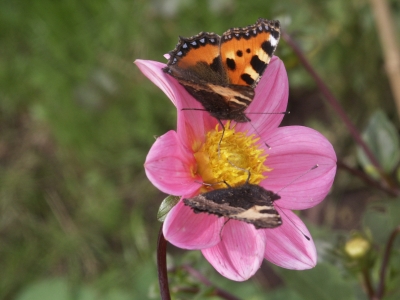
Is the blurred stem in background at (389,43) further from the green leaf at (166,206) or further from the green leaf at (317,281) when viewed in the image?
the green leaf at (166,206)

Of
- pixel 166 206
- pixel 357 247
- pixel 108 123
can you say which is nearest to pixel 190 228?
pixel 166 206

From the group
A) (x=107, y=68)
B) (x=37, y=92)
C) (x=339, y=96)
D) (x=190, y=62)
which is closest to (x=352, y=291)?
(x=190, y=62)

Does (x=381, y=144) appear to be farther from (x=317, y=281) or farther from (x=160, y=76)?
(x=160, y=76)

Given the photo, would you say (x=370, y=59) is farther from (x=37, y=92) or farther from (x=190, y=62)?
(x=37, y=92)

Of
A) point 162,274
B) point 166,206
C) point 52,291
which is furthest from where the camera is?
point 52,291

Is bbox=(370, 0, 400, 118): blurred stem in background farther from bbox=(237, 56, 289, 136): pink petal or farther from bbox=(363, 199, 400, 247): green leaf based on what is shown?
bbox=(237, 56, 289, 136): pink petal

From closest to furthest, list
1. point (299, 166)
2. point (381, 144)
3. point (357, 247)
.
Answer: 1. point (299, 166)
2. point (357, 247)
3. point (381, 144)

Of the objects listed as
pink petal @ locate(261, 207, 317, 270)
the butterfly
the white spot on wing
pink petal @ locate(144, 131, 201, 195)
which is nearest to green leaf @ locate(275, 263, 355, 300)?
pink petal @ locate(261, 207, 317, 270)
